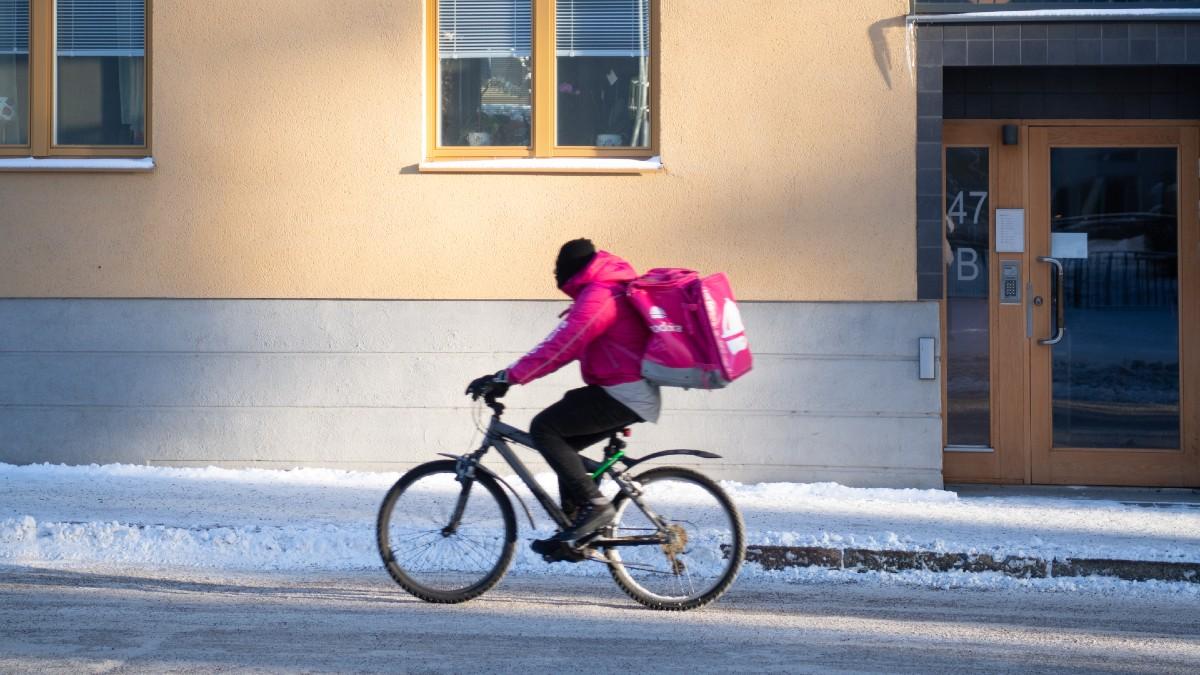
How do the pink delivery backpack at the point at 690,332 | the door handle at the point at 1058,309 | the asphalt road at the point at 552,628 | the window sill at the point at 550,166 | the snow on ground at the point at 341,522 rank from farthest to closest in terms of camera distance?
the door handle at the point at 1058,309
the window sill at the point at 550,166
the snow on ground at the point at 341,522
the pink delivery backpack at the point at 690,332
the asphalt road at the point at 552,628

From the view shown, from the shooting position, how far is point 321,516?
7.92 meters

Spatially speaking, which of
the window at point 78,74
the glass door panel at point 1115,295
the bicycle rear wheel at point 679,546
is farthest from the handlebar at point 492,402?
the glass door panel at point 1115,295

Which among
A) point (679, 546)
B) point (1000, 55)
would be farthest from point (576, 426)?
point (1000, 55)

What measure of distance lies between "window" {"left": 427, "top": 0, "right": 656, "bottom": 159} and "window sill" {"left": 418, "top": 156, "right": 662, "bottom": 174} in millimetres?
144

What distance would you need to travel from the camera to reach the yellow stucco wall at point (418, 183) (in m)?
9.20

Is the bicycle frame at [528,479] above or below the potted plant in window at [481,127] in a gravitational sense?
below

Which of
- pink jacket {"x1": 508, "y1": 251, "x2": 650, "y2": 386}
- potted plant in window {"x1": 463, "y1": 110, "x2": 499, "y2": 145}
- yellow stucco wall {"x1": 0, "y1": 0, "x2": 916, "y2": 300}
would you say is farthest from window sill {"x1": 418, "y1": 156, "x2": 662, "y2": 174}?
pink jacket {"x1": 508, "y1": 251, "x2": 650, "y2": 386}

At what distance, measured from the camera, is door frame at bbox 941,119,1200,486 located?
953 cm

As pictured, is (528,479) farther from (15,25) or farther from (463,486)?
(15,25)

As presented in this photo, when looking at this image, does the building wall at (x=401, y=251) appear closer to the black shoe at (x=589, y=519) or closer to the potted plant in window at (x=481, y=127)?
the potted plant in window at (x=481, y=127)

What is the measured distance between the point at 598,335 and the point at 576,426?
0.43 meters

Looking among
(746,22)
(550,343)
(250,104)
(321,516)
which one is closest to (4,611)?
(321,516)

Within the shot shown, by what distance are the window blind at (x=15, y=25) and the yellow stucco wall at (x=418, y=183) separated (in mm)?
1029

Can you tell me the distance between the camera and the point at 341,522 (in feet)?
25.4
